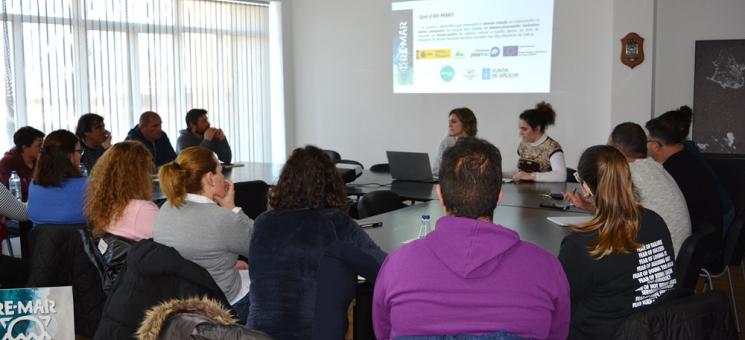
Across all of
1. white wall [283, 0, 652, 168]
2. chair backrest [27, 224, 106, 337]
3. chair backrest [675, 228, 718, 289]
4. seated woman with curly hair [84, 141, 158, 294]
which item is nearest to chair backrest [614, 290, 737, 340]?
chair backrest [675, 228, 718, 289]

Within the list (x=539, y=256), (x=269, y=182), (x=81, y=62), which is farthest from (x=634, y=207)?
(x=81, y=62)

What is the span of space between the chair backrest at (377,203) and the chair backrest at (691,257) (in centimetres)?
199

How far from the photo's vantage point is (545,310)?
6.02 ft

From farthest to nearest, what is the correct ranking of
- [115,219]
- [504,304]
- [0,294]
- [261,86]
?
1. [261,86]
2. [115,219]
3. [0,294]
4. [504,304]

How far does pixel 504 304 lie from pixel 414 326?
0.22m

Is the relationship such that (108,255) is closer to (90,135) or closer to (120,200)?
(120,200)

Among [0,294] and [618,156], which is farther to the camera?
[0,294]

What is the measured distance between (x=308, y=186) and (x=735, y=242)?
2618 millimetres

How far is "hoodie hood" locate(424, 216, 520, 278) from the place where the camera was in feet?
5.89

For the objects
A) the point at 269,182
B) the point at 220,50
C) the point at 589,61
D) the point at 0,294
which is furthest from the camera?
the point at 220,50

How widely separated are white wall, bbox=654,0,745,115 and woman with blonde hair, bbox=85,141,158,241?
539cm

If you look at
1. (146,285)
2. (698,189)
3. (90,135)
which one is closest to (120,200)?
(146,285)

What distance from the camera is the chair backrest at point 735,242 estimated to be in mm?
4235

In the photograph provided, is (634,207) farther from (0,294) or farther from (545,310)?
(0,294)
